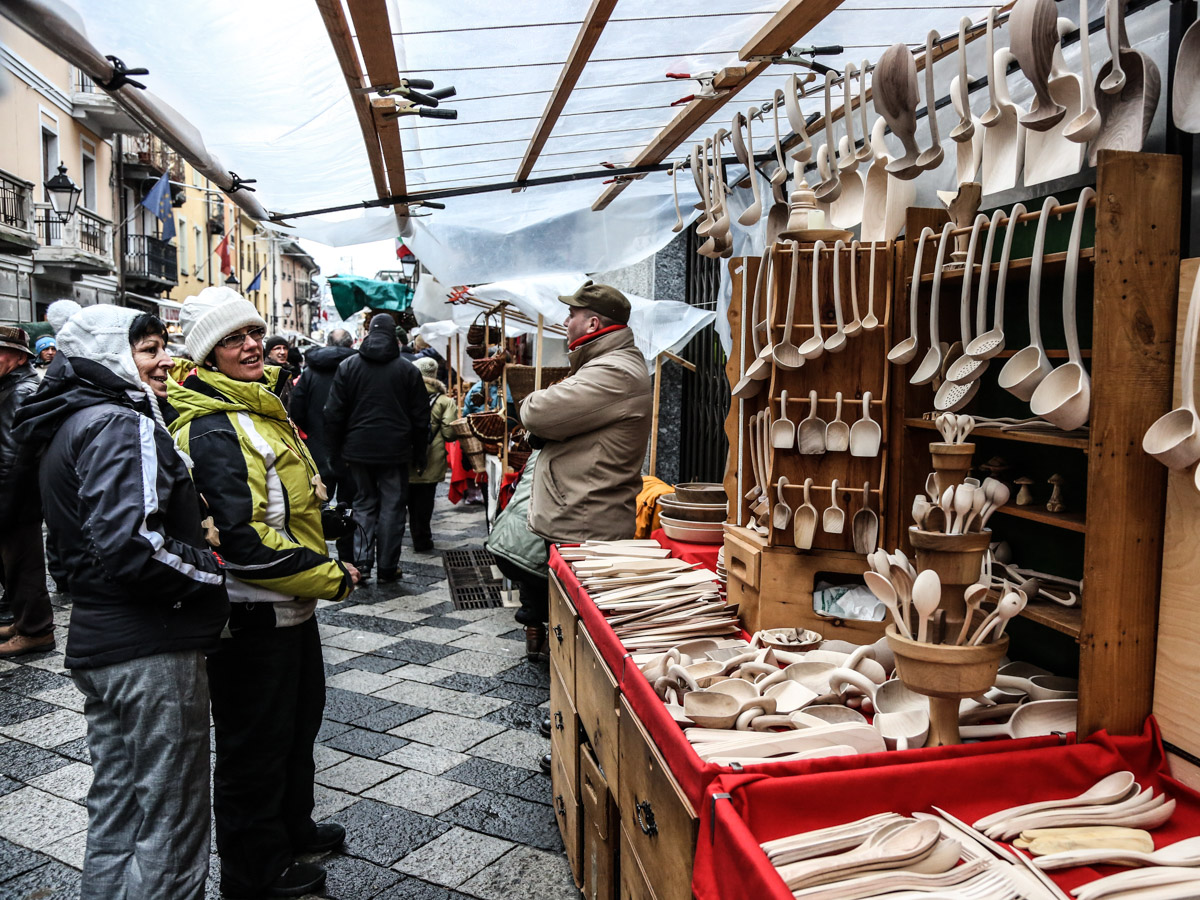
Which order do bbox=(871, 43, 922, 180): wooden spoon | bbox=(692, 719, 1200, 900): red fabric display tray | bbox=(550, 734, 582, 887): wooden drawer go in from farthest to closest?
bbox=(550, 734, 582, 887): wooden drawer
bbox=(871, 43, 922, 180): wooden spoon
bbox=(692, 719, 1200, 900): red fabric display tray

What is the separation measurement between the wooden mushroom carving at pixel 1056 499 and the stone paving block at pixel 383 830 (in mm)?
2174

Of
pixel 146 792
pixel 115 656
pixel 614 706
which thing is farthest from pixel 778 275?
pixel 146 792

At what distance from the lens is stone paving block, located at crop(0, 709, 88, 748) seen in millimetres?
3609

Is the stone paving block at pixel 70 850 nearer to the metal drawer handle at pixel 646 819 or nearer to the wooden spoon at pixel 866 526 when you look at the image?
the metal drawer handle at pixel 646 819

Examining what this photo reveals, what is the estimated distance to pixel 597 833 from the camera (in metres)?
2.21

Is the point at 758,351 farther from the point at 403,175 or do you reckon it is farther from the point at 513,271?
the point at 513,271

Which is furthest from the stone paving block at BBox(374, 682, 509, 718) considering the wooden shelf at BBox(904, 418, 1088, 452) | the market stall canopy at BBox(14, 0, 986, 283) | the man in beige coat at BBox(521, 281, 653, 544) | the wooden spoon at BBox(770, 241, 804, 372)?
the wooden shelf at BBox(904, 418, 1088, 452)

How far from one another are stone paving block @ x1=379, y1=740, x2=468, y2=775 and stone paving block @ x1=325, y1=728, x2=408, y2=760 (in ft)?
0.14

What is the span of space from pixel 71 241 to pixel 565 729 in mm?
20201

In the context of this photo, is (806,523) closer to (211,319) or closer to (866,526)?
(866,526)

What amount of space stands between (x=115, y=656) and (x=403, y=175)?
10.2 feet

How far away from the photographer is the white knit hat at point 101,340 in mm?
2139

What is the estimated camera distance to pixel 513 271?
5520 mm

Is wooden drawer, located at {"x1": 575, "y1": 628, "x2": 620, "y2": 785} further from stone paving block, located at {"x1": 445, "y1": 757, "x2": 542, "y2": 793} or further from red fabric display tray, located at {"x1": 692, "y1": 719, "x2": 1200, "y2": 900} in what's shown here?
stone paving block, located at {"x1": 445, "y1": 757, "x2": 542, "y2": 793}
